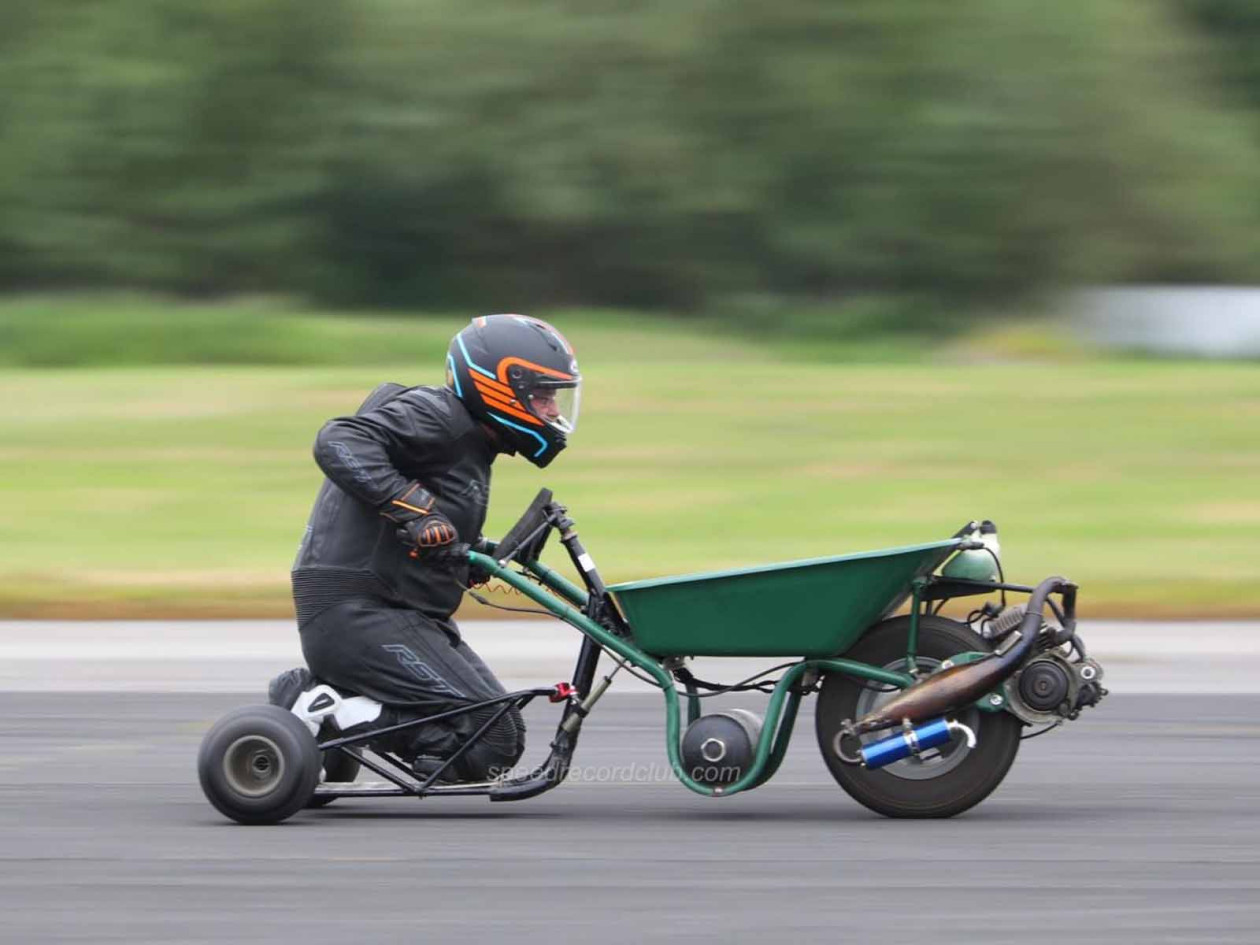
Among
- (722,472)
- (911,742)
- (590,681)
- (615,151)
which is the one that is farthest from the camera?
(615,151)

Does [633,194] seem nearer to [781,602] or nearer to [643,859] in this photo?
[781,602]

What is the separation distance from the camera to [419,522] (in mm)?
6238

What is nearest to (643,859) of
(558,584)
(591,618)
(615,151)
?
(591,618)

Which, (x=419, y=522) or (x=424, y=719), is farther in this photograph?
(x=424, y=719)

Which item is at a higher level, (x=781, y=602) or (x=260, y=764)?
(x=781, y=602)

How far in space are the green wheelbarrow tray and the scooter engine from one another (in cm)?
41

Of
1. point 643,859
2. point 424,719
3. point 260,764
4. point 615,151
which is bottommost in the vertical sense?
point 643,859

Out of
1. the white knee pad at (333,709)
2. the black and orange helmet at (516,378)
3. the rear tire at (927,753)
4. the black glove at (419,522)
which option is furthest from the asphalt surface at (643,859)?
the black and orange helmet at (516,378)

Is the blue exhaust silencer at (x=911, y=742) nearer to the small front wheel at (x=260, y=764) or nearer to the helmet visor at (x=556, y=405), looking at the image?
the helmet visor at (x=556, y=405)

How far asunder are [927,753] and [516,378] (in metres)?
1.65

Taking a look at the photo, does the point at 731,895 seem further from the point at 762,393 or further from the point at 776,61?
the point at 776,61

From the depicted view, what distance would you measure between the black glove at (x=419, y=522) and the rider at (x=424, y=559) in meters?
0.16

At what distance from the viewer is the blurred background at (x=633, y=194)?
86.5ft

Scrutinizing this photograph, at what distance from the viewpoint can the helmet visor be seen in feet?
21.6
